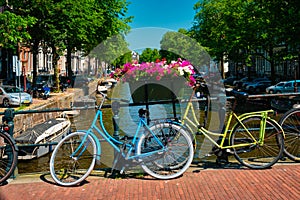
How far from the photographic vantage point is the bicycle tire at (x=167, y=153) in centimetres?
477

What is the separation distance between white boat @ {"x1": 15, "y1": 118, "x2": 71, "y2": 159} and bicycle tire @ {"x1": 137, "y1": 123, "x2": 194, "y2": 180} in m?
8.01

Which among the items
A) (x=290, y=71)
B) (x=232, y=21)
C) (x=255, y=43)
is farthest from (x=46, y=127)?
(x=290, y=71)

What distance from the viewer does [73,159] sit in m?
4.86

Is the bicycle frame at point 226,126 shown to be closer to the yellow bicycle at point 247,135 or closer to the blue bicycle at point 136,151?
the yellow bicycle at point 247,135

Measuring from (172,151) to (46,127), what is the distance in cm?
1099

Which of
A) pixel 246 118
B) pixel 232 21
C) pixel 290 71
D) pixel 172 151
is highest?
pixel 232 21

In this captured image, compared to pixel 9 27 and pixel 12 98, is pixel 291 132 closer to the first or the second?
pixel 9 27

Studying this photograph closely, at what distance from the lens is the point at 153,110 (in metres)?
6.62

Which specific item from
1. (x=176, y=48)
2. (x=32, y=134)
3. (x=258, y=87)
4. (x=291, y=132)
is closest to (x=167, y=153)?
(x=291, y=132)

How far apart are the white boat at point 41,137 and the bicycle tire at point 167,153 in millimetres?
8012

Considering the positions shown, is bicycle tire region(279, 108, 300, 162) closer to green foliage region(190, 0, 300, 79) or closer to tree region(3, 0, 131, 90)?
green foliage region(190, 0, 300, 79)

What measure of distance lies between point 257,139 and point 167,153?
141 cm

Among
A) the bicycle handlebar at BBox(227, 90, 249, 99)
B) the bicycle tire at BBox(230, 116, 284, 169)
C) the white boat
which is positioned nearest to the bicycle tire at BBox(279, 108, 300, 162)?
the bicycle tire at BBox(230, 116, 284, 169)

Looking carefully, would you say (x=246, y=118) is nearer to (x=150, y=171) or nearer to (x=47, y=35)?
(x=150, y=171)
